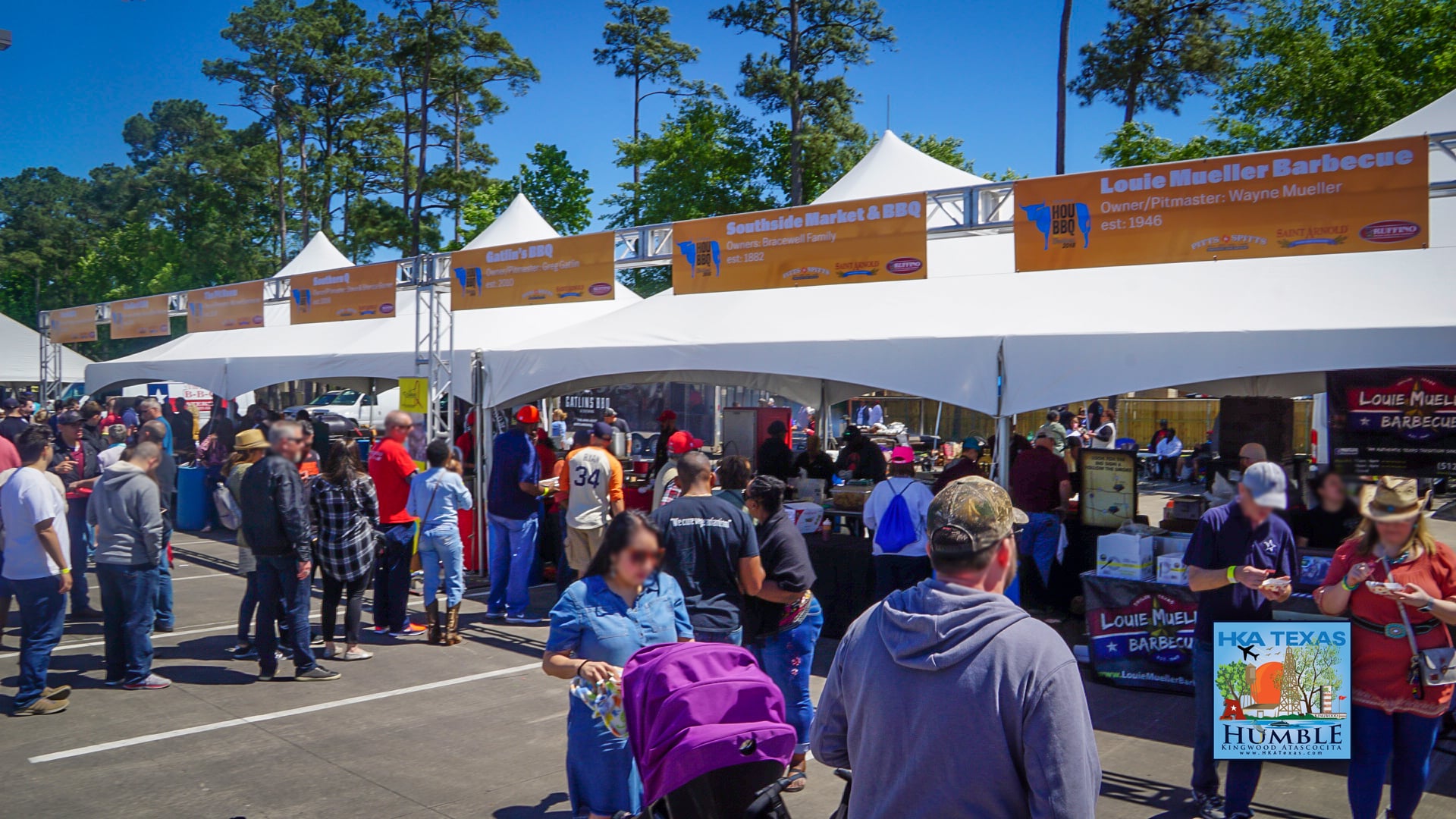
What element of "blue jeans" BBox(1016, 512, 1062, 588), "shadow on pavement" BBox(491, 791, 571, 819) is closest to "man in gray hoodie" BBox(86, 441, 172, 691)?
"shadow on pavement" BBox(491, 791, 571, 819)

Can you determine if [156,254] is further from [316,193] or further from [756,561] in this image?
[756,561]

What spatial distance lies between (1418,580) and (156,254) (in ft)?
166

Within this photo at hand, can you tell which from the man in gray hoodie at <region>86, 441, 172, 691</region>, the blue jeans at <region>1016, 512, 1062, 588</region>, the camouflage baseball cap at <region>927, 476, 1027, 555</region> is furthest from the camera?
the blue jeans at <region>1016, 512, 1062, 588</region>

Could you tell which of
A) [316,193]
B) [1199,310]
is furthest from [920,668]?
[316,193]

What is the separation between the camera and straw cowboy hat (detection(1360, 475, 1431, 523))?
368 cm

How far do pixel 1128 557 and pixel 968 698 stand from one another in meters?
5.25

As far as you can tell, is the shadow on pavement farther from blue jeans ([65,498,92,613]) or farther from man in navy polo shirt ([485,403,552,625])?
blue jeans ([65,498,92,613])

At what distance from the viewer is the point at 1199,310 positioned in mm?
6977

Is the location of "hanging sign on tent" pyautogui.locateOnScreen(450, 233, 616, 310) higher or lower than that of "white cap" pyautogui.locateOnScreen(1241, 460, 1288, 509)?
higher

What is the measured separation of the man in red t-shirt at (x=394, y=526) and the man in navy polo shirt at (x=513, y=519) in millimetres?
761

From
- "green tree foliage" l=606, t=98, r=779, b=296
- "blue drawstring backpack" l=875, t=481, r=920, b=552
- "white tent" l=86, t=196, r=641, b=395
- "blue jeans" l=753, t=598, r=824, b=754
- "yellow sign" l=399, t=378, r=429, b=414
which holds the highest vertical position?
"green tree foliage" l=606, t=98, r=779, b=296

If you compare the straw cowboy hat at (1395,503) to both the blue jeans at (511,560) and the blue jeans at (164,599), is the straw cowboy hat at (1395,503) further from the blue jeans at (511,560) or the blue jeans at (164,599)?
the blue jeans at (164,599)

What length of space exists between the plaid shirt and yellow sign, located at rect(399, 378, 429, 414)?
411 cm

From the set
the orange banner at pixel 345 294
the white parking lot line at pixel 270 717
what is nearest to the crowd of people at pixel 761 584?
the white parking lot line at pixel 270 717
